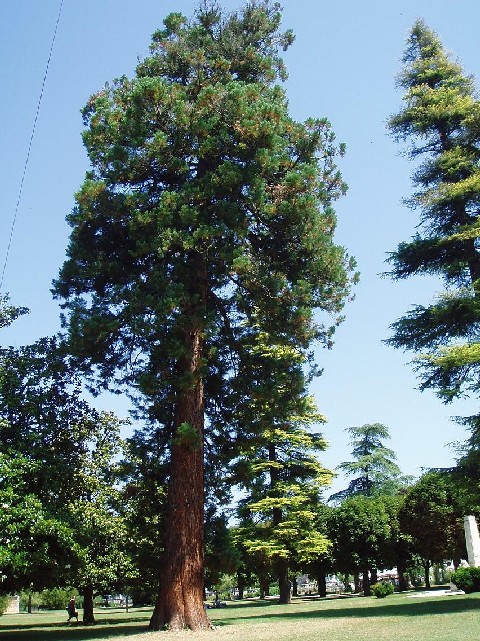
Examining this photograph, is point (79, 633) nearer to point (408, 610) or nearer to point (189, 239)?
point (408, 610)

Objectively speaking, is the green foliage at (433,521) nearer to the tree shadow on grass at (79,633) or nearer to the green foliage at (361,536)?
the green foliage at (361,536)

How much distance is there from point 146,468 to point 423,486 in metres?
28.6

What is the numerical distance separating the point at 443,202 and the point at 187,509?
1225 centimetres

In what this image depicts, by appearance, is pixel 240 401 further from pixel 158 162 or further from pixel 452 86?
pixel 452 86

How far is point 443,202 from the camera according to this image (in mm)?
18000

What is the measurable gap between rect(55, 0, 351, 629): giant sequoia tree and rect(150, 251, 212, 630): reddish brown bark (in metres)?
0.03

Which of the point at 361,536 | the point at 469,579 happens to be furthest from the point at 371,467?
the point at 469,579

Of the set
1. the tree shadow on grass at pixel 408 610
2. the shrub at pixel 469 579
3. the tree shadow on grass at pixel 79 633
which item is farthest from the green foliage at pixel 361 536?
the tree shadow on grass at pixel 79 633

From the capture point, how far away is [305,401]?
53.2ft

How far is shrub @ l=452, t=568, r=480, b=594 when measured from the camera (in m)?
21.1

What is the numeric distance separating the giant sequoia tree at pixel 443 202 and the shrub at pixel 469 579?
8.83 m

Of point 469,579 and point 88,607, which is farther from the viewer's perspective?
point 88,607

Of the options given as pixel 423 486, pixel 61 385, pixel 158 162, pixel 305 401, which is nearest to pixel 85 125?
pixel 158 162

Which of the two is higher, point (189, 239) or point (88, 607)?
point (189, 239)
